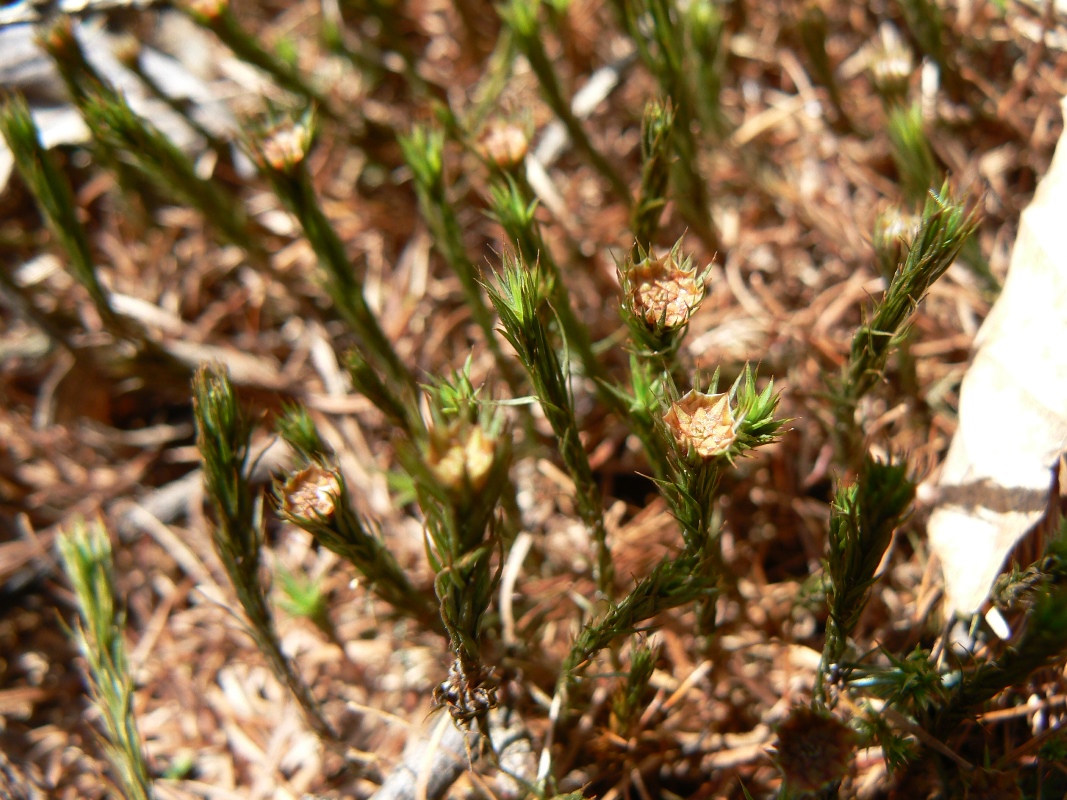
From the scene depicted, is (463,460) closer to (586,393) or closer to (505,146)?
(505,146)

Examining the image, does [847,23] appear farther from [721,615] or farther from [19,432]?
[19,432]

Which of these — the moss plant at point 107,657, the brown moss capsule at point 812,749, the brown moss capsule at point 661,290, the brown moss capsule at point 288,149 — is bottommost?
the moss plant at point 107,657

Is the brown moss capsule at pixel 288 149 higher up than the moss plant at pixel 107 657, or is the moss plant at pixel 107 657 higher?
the brown moss capsule at pixel 288 149

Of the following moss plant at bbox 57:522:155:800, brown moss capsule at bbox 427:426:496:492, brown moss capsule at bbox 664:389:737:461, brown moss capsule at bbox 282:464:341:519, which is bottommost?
moss plant at bbox 57:522:155:800

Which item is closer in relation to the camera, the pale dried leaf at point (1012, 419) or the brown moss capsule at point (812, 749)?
the brown moss capsule at point (812, 749)

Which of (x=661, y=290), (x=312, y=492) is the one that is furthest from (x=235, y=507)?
(x=661, y=290)

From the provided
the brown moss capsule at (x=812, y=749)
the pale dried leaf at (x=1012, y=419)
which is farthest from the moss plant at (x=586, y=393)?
the pale dried leaf at (x=1012, y=419)

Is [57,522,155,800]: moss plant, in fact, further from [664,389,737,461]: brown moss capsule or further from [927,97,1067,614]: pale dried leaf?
[927,97,1067,614]: pale dried leaf

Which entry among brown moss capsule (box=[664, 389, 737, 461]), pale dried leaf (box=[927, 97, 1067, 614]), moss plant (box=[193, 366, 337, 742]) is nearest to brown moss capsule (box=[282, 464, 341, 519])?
moss plant (box=[193, 366, 337, 742])

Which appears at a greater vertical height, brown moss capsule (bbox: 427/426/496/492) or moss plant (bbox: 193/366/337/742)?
brown moss capsule (bbox: 427/426/496/492)

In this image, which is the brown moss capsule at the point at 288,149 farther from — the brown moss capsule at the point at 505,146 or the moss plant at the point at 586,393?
the brown moss capsule at the point at 505,146

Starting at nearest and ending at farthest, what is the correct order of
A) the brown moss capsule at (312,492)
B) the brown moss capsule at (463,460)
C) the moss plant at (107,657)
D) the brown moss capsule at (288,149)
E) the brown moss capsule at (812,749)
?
the brown moss capsule at (463,460)
the brown moss capsule at (812,749)
the brown moss capsule at (312,492)
the moss plant at (107,657)
the brown moss capsule at (288,149)
